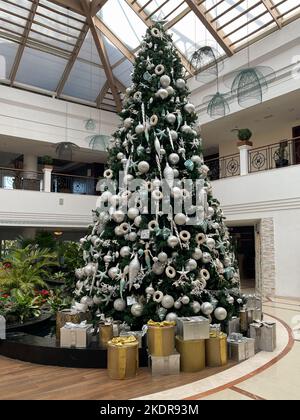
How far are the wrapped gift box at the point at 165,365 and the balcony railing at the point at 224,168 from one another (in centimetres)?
936

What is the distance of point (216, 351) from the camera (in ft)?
12.8

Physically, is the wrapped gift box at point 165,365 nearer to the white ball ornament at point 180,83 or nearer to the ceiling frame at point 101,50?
the white ball ornament at point 180,83

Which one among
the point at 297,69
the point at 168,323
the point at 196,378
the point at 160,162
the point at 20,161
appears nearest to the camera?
the point at 196,378

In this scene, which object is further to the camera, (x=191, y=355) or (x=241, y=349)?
(x=241, y=349)

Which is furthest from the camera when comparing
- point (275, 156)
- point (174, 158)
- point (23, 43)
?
point (23, 43)

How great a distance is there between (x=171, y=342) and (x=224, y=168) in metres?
11.0

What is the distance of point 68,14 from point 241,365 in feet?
38.4

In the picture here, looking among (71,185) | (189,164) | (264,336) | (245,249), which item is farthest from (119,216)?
(71,185)

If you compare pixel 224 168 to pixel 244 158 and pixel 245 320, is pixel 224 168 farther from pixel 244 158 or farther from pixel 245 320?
pixel 245 320

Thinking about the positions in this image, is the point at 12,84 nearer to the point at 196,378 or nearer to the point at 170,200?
the point at 170,200

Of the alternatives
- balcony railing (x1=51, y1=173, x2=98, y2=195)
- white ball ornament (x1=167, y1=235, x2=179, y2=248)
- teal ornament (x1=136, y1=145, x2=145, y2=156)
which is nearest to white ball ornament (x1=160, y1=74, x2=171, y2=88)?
teal ornament (x1=136, y1=145, x2=145, y2=156)

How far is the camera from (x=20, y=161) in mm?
17391

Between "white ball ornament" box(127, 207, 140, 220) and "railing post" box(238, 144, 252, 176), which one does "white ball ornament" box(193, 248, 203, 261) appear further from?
"railing post" box(238, 144, 252, 176)

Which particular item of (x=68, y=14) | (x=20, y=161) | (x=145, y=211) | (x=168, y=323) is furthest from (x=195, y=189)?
(x=20, y=161)
